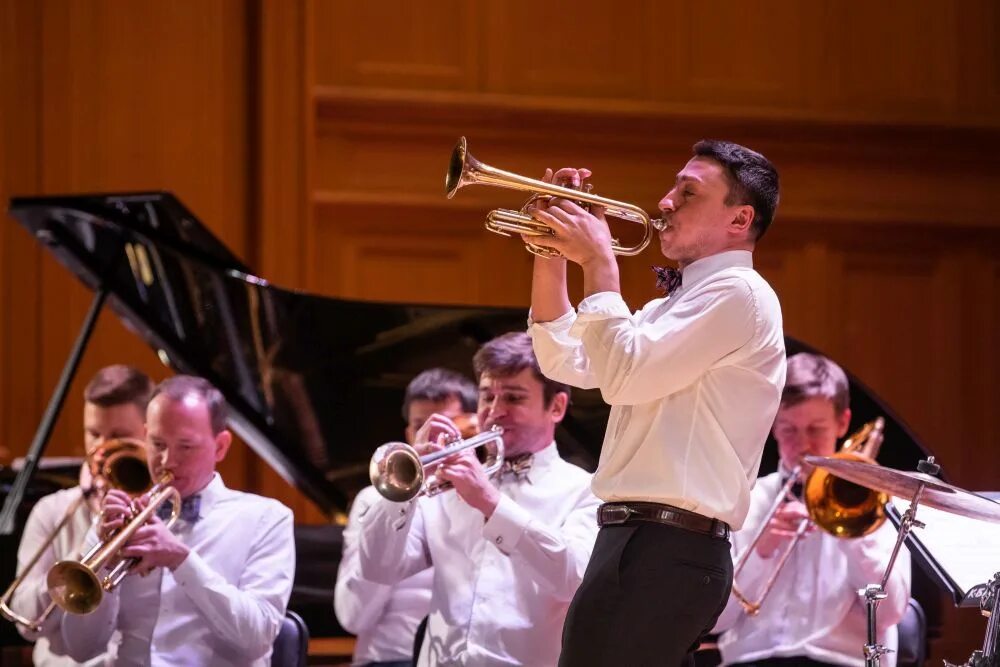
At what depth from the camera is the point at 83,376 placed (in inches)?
245

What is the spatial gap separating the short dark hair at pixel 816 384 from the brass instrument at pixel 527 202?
1393mm

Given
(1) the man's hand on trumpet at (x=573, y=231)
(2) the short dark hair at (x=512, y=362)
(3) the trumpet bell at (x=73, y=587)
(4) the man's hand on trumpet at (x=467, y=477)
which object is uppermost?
(1) the man's hand on trumpet at (x=573, y=231)

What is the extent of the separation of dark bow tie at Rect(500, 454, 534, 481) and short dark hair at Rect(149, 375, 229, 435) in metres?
0.81

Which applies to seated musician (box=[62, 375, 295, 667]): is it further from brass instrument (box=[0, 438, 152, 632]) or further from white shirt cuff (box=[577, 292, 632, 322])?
white shirt cuff (box=[577, 292, 632, 322])

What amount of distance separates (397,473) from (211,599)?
0.61 metres

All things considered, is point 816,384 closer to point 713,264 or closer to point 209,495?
point 713,264

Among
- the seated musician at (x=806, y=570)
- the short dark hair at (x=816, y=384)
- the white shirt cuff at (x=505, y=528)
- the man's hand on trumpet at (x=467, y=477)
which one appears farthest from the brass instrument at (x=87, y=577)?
the short dark hair at (x=816, y=384)

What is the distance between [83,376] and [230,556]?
8.88ft

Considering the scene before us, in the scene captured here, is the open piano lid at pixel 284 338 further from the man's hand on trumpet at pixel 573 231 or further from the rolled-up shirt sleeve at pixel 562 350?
the man's hand on trumpet at pixel 573 231

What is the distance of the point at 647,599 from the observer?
2451 mm

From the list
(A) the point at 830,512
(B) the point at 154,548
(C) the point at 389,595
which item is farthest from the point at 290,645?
(A) the point at 830,512

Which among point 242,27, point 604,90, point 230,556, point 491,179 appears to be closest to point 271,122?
point 242,27

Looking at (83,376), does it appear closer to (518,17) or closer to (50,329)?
(50,329)

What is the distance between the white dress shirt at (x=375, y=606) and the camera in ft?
12.3
